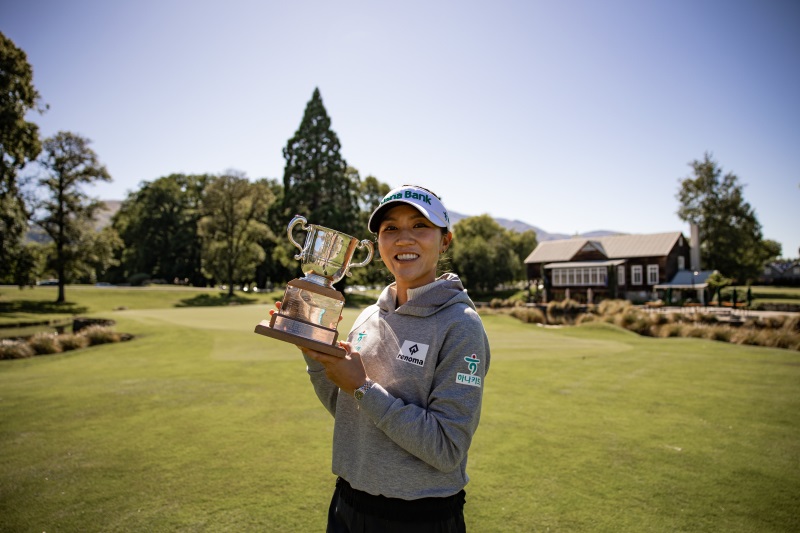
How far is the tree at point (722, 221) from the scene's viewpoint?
54844 millimetres

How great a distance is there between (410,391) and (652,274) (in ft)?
159

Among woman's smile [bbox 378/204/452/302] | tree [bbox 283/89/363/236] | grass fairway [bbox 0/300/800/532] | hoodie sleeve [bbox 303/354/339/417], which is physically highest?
tree [bbox 283/89/363/236]

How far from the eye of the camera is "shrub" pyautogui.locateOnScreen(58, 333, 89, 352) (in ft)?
46.9

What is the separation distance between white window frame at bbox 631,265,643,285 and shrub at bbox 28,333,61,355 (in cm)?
4582

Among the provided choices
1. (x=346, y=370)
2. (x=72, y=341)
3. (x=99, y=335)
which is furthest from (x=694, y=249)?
(x=346, y=370)

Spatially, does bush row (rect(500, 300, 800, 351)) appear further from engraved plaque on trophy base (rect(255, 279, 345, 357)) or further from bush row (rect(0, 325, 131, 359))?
bush row (rect(0, 325, 131, 359))

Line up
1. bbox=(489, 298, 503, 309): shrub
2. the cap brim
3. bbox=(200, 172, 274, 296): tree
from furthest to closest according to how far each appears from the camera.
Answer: bbox=(200, 172, 274, 296): tree → bbox=(489, 298, 503, 309): shrub → the cap brim

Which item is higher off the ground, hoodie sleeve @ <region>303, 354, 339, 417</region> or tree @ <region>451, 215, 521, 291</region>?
tree @ <region>451, 215, 521, 291</region>

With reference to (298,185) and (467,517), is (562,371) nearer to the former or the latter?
(467,517)

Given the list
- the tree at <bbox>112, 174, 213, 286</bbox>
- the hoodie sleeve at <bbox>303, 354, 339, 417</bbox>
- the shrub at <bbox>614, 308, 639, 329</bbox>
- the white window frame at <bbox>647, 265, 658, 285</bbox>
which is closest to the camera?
the hoodie sleeve at <bbox>303, 354, 339, 417</bbox>

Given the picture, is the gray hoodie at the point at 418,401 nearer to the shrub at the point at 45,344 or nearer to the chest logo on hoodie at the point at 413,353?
the chest logo on hoodie at the point at 413,353

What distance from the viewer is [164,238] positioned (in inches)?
2591

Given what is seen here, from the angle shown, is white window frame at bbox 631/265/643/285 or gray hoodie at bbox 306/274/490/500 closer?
gray hoodie at bbox 306/274/490/500

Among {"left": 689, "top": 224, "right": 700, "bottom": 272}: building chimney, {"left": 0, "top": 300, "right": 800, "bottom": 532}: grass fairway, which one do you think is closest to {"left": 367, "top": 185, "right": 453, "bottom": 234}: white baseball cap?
{"left": 0, "top": 300, "right": 800, "bottom": 532}: grass fairway
